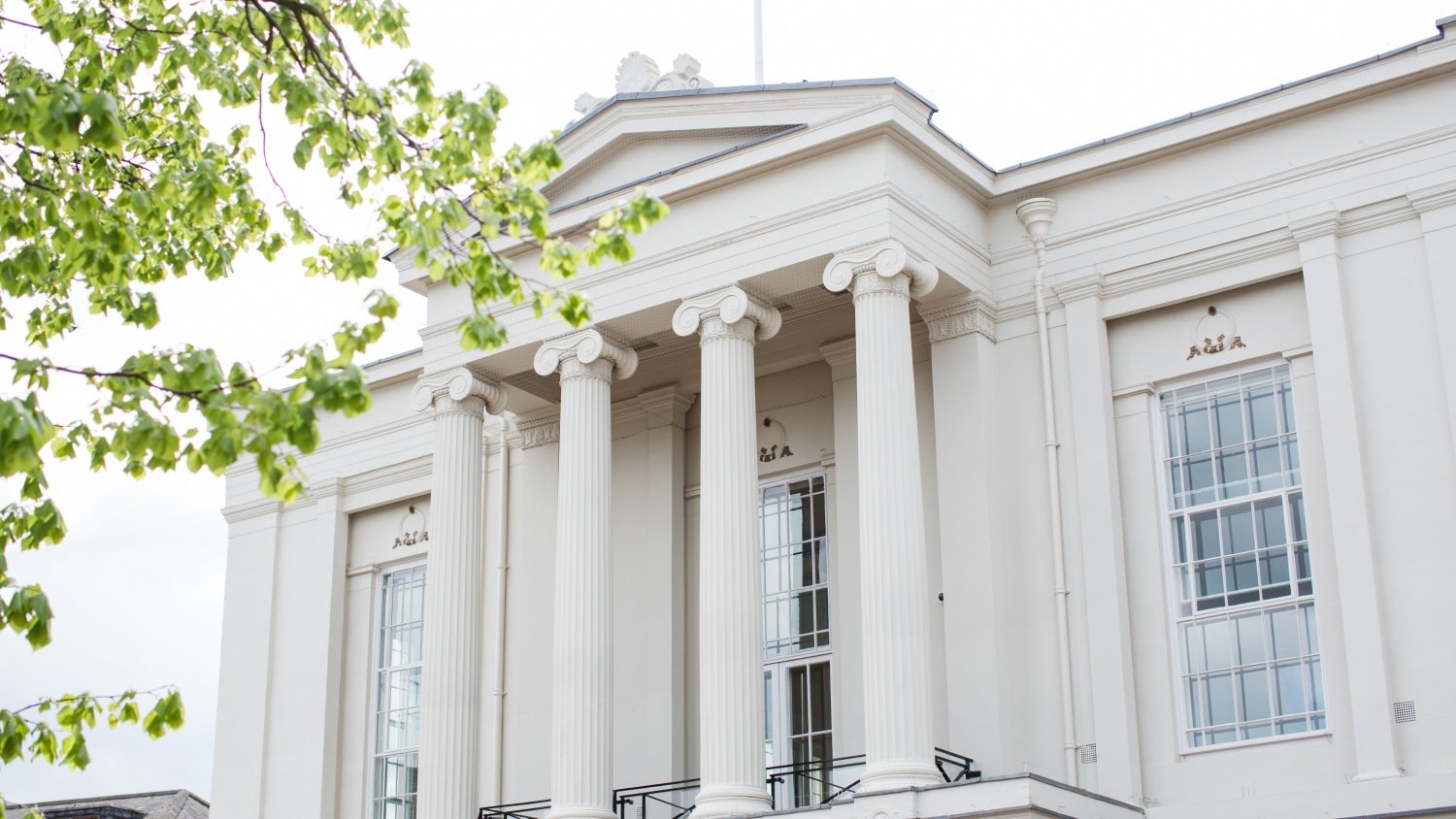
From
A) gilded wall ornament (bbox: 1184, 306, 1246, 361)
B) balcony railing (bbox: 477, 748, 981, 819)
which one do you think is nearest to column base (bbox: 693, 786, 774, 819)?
balcony railing (bbox: 477, 748, 981, 819)

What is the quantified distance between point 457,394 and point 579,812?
513cm

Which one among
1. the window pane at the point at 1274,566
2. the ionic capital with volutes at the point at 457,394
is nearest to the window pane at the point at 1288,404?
the window pane at the point at 1274,566

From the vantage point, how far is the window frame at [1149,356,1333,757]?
17188mm

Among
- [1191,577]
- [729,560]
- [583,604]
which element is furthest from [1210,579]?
[583,604]

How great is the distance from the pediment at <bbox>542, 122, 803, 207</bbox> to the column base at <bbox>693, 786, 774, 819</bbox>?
6544mm

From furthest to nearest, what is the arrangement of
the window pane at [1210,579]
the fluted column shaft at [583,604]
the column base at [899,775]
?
the fluted column shaft at [583,604] → the window pane at [1210,579] → the column base at [899,775]

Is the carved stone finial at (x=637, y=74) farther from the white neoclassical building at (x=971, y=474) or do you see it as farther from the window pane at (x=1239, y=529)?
the window pane at (x=1239, y=529)

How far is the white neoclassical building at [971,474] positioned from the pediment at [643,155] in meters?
0.05

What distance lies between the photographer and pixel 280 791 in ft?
79.2

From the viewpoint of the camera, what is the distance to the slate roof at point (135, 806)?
3167 cm

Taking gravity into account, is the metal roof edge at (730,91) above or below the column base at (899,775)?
above

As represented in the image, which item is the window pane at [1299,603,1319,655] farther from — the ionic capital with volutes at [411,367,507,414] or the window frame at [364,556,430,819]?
the window frame at [364,556,430,819]

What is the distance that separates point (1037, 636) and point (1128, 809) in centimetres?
197

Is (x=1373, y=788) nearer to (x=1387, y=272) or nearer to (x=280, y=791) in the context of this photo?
(x=1387, y=272)
